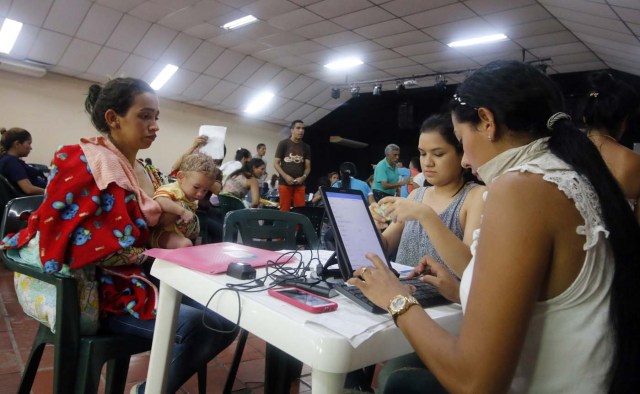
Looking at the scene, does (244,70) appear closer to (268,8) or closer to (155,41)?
(155,41)

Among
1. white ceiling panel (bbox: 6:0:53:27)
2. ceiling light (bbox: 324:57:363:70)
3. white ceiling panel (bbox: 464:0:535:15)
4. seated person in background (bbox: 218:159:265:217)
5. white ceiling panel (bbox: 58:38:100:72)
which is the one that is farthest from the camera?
ceiling light (bbox: 324:57:363:70)

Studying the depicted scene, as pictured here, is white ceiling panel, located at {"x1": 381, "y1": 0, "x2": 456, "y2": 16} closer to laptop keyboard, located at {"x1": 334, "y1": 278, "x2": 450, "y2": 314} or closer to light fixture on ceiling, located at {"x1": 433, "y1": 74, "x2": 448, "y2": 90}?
light fixture on ceiling, located at {"x1": 433, "y1": 74, "x2": 448, "y2": 90}

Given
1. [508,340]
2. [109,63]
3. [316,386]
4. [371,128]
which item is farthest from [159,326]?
[371,128]

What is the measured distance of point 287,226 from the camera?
2078 mm

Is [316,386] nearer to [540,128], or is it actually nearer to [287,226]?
[540,128]

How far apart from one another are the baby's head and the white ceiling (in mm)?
3719

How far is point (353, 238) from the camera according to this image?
113cm

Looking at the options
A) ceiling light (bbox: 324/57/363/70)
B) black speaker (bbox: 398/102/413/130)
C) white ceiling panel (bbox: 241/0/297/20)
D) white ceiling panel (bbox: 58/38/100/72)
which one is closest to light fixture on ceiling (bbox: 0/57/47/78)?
white ceiling panel (bbox: 58/38/100/72)

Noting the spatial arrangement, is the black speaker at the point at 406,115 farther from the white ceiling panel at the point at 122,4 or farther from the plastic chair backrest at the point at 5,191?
the plastic chair backrest at the point at 5,191

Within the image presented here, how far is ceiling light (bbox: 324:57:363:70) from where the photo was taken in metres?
7.48

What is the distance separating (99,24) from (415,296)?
6.82 metres

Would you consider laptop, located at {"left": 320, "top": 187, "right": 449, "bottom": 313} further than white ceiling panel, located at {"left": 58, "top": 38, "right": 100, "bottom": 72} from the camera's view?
No

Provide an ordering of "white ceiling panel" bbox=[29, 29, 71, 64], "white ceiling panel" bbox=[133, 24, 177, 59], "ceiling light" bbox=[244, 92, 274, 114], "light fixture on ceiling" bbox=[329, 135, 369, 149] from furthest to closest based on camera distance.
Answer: "light fixture on ceiling" bbox=[329, 135, 369, 149] < "ceiling light" bbox=[244, 92, 274, 114] < "white ceiling panel" bbox=[133, 24, 177, 59] < "white ceiling panel" bbox=[29, 29, 71, 64]

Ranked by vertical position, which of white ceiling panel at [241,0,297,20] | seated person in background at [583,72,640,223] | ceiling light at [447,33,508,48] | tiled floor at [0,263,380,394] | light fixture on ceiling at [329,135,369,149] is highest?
ceiling light at [447,33,508,48]
